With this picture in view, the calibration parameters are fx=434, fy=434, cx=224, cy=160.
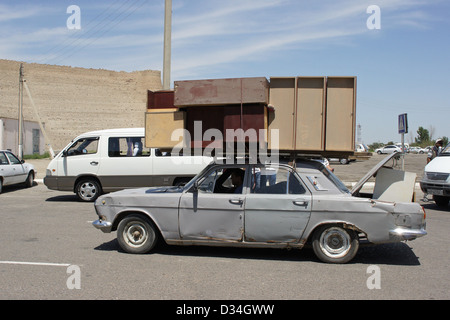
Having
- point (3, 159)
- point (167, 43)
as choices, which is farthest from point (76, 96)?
point (3, 159)

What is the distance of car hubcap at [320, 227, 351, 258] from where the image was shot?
19.8 ft

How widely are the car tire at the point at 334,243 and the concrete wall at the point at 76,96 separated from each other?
212ft

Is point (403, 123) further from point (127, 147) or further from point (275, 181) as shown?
point (275, 181)

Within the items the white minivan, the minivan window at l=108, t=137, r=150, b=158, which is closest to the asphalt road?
the white minivan

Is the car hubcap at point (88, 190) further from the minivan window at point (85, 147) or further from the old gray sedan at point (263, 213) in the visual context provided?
the old gray sedan at point (263, 213)

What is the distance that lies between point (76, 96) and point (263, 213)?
7689 centimetres

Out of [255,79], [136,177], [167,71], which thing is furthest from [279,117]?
[167,71]

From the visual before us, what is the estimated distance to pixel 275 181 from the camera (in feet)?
20.8

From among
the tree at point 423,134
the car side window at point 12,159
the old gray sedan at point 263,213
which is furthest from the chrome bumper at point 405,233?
the tree at point 423,134

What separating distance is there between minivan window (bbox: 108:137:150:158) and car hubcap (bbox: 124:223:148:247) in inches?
235

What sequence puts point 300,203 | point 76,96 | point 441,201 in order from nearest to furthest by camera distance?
point 300,203, point 441,201, point 76,96

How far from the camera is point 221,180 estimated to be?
665cm

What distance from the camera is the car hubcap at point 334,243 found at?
605cm

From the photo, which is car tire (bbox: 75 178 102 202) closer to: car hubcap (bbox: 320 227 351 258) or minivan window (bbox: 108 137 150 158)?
minivan window (bbox: 108 137 150 158)
